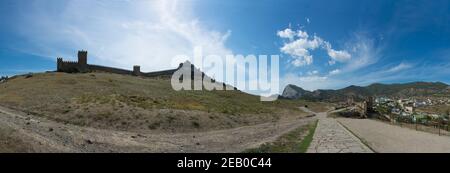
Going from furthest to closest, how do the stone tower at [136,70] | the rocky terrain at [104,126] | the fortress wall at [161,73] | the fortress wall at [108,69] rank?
the fortress wall at [161,73], the stone tower at [136,70], the fortress wall at [108,69], the rocky terrain at [104,126]

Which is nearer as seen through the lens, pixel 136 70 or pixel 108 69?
pixel 108 69

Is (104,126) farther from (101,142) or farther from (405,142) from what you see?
(405,142)

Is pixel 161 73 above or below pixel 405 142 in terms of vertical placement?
above

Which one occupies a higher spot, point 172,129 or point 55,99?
point 55,99

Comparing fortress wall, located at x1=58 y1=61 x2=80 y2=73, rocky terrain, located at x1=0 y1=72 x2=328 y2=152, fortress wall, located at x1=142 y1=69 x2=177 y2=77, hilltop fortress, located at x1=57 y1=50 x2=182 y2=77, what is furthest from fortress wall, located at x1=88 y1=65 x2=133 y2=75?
rocky terrain, located at x1=0 y1=72 x2=328 y2=152

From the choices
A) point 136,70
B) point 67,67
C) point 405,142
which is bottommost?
point 405,142

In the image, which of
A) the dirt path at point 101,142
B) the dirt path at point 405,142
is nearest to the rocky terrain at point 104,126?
the dirt path at point 101,142

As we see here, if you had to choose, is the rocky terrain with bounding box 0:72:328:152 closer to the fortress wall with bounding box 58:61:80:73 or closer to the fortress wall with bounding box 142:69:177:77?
the fortress wall with bounding box 58:61:80:73

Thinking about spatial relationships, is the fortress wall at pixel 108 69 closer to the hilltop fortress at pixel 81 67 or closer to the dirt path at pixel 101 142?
the hilltop fortress at pixel 81 67

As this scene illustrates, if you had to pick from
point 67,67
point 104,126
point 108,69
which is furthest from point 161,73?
point 104,126
